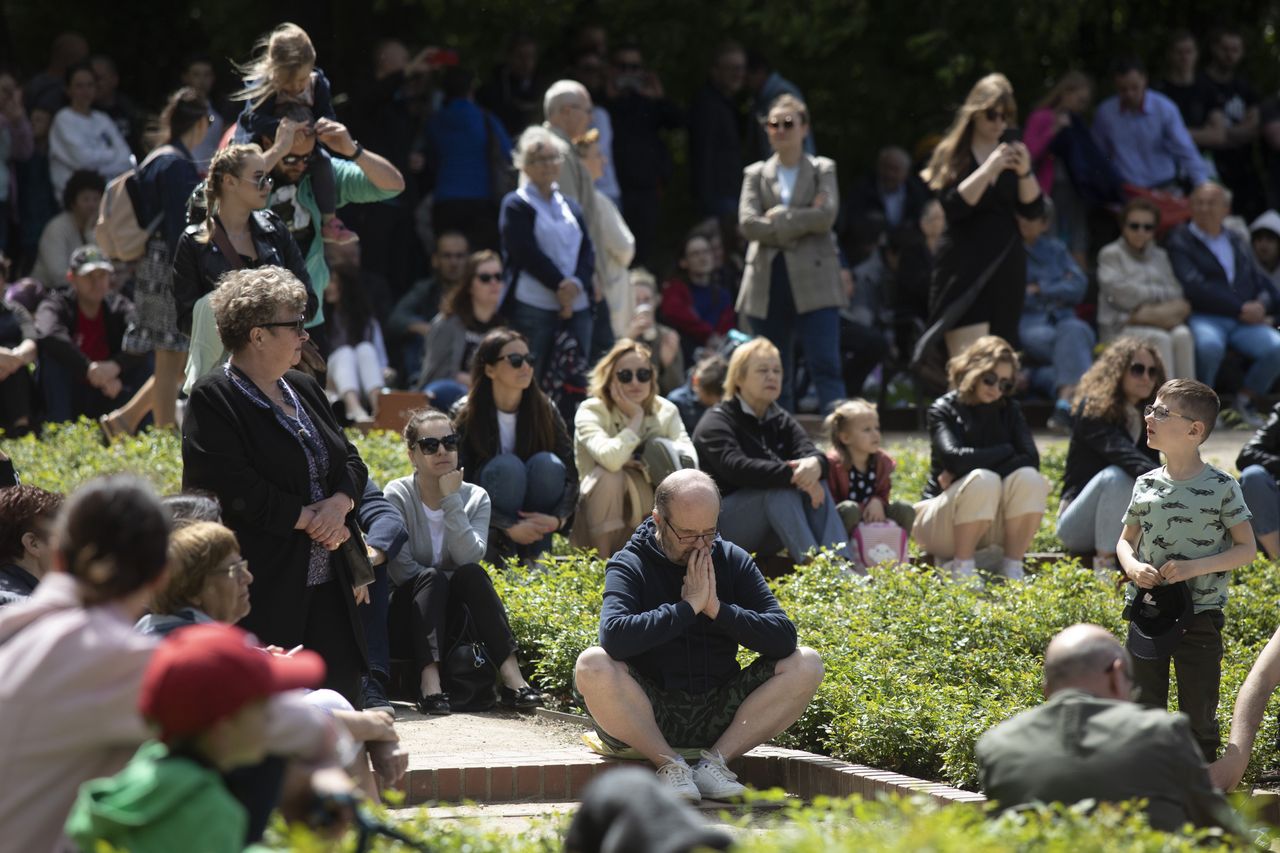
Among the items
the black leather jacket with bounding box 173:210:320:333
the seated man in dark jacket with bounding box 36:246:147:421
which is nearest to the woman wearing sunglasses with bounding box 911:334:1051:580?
the black leather jacket with bounding box 173:210:320:333

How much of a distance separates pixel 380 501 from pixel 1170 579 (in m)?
3.34

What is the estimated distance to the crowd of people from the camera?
18.3ft

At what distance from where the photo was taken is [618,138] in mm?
15758

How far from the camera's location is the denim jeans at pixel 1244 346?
1484cm

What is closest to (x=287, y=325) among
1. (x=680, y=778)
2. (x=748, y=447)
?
(x=680, y=778)

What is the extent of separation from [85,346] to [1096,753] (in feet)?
31.5

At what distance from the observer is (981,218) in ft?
40.7

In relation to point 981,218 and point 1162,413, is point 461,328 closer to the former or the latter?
point 981,218

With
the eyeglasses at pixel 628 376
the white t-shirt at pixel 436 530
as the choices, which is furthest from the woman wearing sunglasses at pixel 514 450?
the white t-shirt at pixel 436 530

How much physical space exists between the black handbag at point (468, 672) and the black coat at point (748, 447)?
210cm

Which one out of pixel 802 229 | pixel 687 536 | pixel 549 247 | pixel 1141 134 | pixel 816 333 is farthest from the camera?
pixel 1141 134

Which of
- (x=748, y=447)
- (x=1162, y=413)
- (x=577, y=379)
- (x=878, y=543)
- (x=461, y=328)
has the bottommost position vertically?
(x=878, y=543)

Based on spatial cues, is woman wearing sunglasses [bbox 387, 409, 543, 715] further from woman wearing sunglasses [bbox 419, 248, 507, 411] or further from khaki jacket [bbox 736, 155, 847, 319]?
khaki jacket [bbox 736, 155, 847, 319]

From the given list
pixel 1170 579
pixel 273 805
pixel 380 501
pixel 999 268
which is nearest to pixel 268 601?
pixel 380 501
